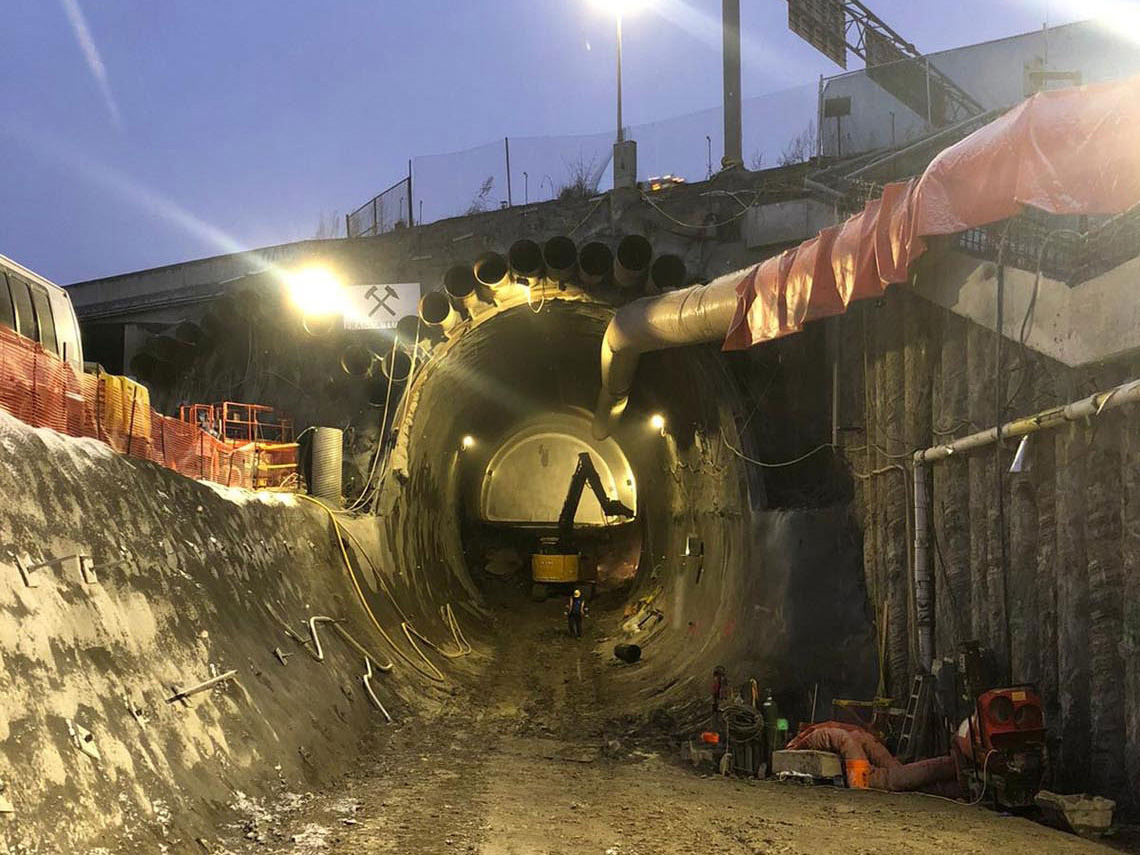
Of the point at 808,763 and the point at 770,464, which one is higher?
the point at 770,464

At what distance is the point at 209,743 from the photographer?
7254 millimetres

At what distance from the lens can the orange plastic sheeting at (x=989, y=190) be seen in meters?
7.17

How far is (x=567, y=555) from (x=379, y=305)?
9.59 metres

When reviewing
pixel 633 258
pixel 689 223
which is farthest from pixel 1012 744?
pixel 689 223

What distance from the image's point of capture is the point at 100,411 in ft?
34.4

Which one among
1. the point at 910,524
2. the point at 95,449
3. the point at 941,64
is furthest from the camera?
the point at 941,64

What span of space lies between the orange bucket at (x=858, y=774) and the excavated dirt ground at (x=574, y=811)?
34 centimetres

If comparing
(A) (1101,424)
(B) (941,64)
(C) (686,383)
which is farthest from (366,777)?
(B) (941,64)

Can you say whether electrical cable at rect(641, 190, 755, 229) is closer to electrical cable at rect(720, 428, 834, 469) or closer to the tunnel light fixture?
electrical cable at rect(720, 428, 834, 469)

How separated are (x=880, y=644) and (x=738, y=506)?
518 centimetres

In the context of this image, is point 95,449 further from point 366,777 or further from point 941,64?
point 941,64

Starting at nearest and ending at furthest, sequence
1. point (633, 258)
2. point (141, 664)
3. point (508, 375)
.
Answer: point (141, 664) < point (633, 258) < point (508, 375)

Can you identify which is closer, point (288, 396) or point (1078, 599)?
point (1078, 599)

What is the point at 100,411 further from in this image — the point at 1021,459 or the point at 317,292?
the point at 317,292
